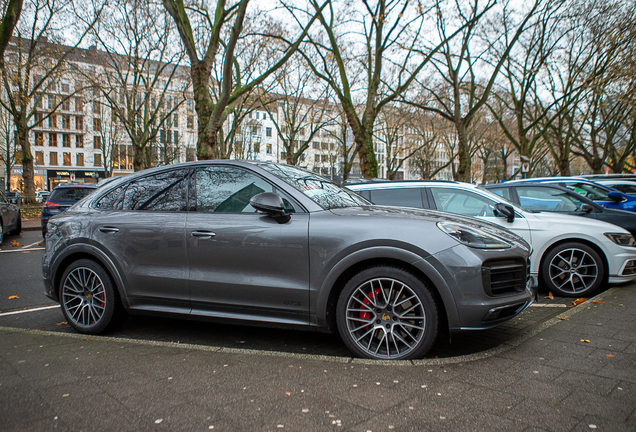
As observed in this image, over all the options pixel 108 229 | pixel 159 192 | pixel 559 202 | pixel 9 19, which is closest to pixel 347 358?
pixel 159 192

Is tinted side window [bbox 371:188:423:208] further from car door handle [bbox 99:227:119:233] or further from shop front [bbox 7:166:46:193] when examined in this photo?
shop front [bbox 7:166:46:193]

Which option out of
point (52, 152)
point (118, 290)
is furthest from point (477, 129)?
point (52, 152)

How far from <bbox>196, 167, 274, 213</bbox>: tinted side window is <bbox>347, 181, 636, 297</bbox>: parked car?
3547 mm

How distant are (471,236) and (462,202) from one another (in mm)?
3251

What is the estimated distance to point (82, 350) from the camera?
3.66 m

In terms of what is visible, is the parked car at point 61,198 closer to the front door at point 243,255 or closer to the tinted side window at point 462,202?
the tinted side window at point 462,202

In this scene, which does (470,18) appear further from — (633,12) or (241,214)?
(241,214)

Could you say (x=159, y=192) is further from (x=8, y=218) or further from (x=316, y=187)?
(x=8, y=218)

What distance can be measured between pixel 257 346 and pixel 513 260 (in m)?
2.18

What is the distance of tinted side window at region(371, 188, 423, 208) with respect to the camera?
21.7 ft

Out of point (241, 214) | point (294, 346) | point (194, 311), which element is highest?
point (241, 214)

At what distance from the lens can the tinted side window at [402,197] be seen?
21.7ft

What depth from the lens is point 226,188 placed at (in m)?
3.90

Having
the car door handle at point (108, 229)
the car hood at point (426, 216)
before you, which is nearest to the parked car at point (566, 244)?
the car hood at point (426, 216)
